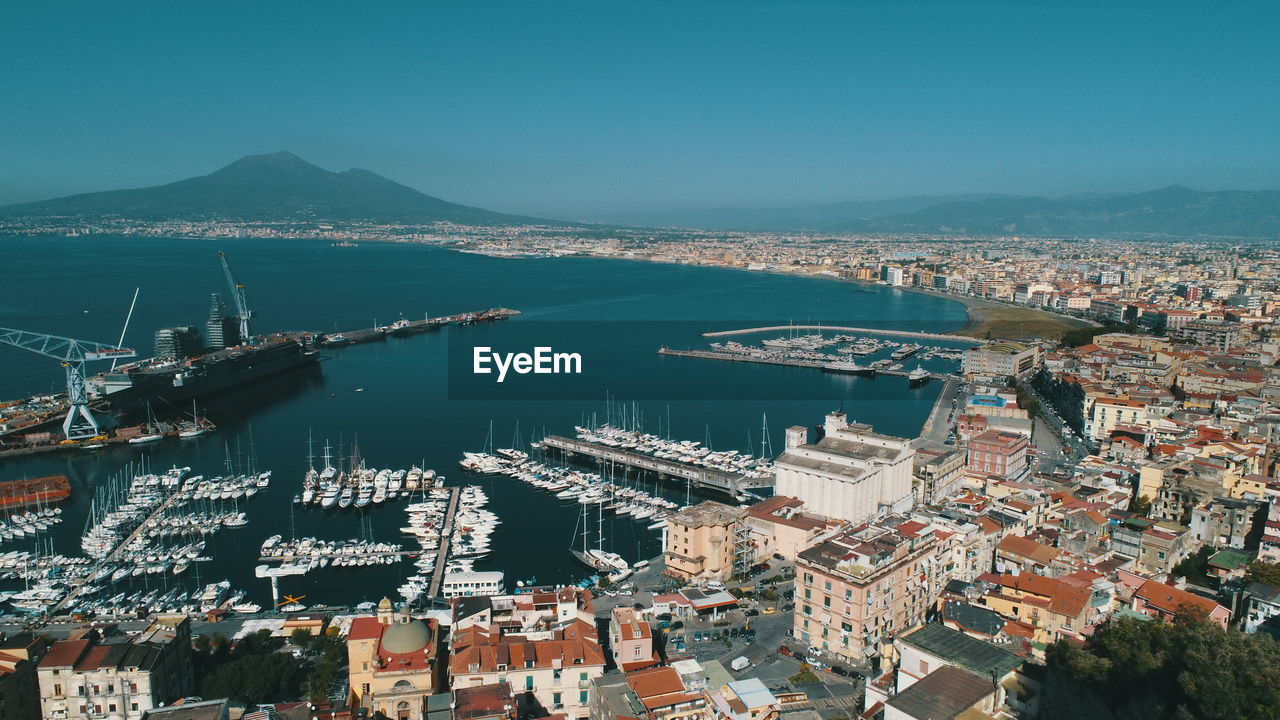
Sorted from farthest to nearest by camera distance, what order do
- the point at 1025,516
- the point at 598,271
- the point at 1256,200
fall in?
the point at 1256,200 < the point at 598,271 < the point at 1025,516

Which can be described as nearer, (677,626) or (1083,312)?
(677,626)

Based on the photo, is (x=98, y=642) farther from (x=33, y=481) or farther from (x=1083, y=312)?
(x=1083, y=312)

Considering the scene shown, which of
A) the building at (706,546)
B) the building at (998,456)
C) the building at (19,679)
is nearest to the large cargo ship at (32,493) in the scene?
the building at (19,679)

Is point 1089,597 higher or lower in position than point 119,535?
higher

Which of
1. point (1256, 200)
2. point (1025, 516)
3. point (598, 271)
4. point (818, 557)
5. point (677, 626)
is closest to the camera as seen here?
point (818, 557)

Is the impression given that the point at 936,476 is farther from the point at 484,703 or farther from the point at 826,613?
the point at 484,703

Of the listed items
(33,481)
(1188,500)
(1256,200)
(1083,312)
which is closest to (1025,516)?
(1188,500)

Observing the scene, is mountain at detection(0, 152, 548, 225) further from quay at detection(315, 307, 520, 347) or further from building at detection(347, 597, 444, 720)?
building at detection(347, 597, 444, 720)
